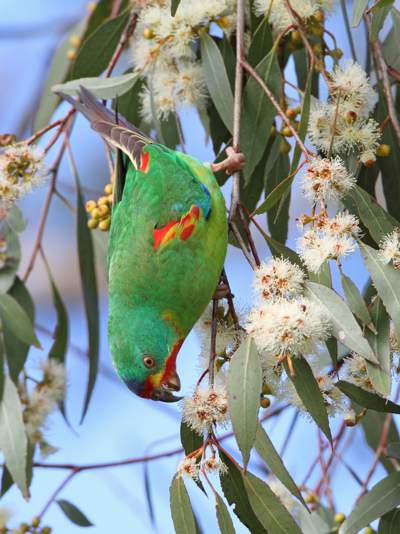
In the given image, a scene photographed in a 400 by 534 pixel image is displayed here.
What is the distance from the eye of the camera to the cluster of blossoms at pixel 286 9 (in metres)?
3.20

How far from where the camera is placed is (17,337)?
3.56 metres

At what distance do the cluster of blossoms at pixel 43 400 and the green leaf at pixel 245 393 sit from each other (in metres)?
1.47

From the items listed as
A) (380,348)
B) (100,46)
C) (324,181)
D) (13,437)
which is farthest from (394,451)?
(100,46)

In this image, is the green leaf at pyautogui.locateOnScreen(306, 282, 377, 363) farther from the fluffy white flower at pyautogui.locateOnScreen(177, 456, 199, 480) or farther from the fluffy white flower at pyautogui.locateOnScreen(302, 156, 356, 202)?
the fluffy white flower at pyautogui.locateOnScreen(177, 456, 199, 480)

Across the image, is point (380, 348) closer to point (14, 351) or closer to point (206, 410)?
point (206, 410)

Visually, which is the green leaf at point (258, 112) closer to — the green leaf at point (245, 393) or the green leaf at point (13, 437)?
the green leaf at point (245, 393)

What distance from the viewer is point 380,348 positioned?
252 cm

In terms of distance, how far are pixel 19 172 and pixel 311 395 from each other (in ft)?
5.21

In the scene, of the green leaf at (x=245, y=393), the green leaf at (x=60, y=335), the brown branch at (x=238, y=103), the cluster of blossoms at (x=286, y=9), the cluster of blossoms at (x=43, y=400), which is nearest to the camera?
the green leaf at (x=245, y=393)

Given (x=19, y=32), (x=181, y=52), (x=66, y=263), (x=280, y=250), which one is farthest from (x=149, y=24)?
(x=66, y=263)

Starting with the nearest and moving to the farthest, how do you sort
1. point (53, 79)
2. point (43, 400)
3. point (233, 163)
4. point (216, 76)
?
point (233, 163) → point (216, 76) → point (43, 400) → point (53, 79)

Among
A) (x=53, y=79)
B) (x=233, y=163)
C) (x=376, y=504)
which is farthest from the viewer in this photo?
(x=53, y=79)

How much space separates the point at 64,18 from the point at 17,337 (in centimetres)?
407

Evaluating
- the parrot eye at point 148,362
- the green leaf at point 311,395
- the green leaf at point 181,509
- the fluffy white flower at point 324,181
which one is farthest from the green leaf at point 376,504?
the fluffy white flower at point 324,181
